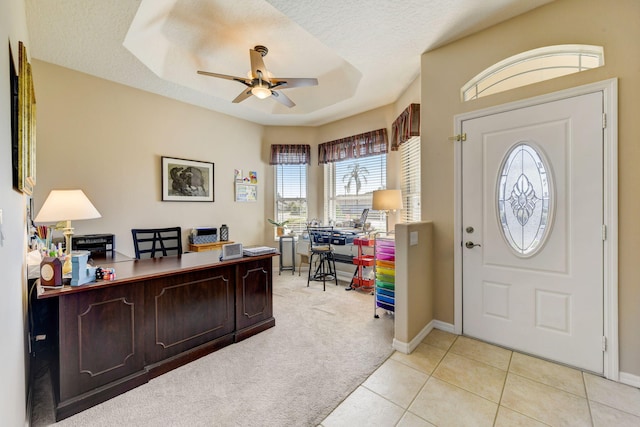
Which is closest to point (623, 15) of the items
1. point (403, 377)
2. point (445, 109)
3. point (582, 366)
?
point (445, 109)

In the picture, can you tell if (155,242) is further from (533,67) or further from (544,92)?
(533,67)

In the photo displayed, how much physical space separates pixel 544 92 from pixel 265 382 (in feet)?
10.6

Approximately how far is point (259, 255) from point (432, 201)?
1925mm

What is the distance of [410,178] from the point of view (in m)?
4.02

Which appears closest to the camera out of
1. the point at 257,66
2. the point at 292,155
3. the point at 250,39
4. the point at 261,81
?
the point at 257,66

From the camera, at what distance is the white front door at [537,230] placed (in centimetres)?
207

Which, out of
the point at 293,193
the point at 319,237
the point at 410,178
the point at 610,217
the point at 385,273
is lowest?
the point at 385,273

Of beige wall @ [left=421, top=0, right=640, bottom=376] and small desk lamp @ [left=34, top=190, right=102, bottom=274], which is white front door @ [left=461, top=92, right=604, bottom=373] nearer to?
beige wall @ [left=421, top=0, right=640, bottom=376]

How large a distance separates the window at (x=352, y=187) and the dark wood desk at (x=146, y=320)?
267cm

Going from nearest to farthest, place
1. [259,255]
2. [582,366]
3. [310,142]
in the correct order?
[582,366] < [259,255] < [310,142]

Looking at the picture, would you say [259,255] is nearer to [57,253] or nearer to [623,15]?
[57,253]

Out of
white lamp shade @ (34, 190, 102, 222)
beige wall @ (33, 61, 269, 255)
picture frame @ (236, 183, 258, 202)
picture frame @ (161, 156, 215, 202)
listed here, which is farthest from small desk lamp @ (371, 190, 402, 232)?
white lamp shade @ (34, 190, 102, 222)

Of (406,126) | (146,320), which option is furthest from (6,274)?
(406,126)

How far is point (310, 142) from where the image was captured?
5590 millimetres
